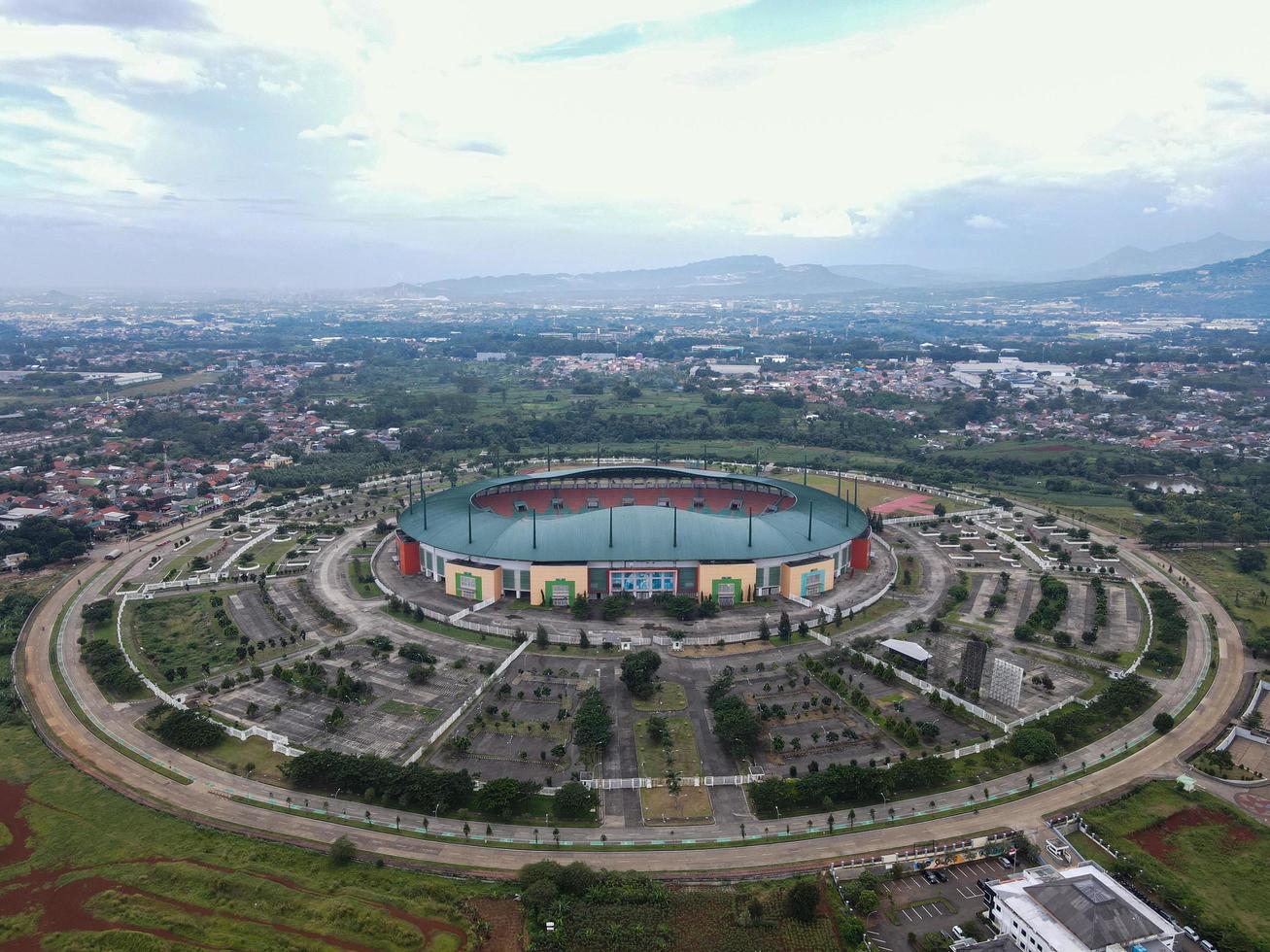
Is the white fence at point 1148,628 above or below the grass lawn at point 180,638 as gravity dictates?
below

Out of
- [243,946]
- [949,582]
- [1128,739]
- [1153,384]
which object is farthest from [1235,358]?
[243,946]

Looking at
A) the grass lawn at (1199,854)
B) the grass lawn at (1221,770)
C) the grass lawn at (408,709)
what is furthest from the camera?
the grass lawn at (408,709)

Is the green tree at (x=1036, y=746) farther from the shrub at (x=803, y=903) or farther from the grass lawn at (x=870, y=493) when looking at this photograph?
the grass lawn at (x=870, y=493)

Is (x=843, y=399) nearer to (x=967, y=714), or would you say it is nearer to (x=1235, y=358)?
(x=1235, y=358)

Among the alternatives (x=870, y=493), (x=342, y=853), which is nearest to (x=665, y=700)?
(x=342, y=853)

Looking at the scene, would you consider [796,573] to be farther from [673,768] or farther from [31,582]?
[31,582]

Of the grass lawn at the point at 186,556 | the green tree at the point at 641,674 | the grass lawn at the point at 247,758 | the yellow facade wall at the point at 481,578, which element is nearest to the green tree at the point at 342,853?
the grass lawn at the point at 247,758

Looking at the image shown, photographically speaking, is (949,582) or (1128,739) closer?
(1128,739)

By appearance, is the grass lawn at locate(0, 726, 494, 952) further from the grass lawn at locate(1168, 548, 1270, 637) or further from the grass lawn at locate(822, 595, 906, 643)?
the grass lawn at locate(1168, 548, 1270, 637)
